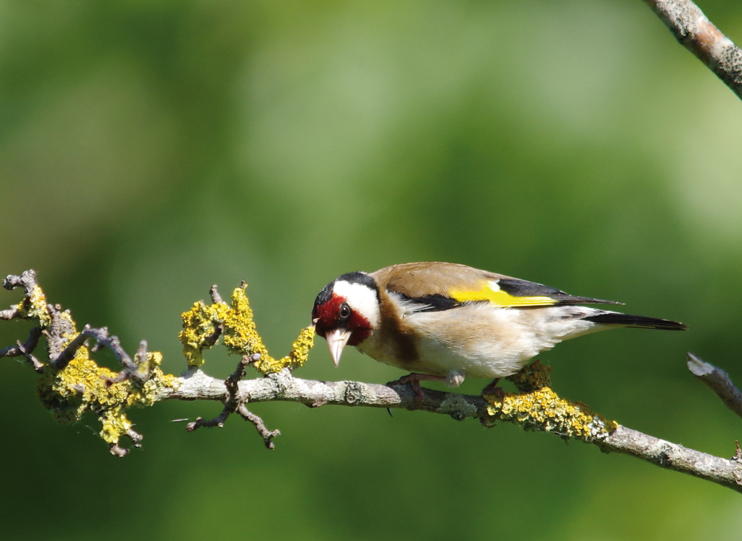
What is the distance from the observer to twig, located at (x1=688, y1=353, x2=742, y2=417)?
8.48 feet

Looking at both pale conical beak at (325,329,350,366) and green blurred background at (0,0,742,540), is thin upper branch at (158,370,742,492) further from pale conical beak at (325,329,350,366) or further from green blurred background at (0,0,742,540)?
green blurred background at (0,0,742,540)

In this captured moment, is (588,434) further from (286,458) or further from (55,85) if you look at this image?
(55,85)

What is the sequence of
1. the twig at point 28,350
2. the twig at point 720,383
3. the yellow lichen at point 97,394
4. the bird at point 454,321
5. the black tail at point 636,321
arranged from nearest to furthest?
1. the twig at point 28,350
2. the yellow lichen at point 97,394
3. the twig at point 720,383
4. the black tail at point 636,321
5. the bird at point 454,321

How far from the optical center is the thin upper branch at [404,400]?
2.32m

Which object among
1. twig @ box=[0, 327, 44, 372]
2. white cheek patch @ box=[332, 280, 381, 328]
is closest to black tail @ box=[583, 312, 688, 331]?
white cheek patch @ box=[332, 280, 381, 328]

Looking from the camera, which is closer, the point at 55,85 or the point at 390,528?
the point at 390,528

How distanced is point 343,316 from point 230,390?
1463 millimetres

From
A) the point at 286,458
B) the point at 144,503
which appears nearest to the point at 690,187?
the point at 286,458

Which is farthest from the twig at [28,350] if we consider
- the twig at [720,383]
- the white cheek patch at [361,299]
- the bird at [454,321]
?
the twig at [720,383]

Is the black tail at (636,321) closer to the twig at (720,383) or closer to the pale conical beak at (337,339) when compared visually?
the twig at (720,383)

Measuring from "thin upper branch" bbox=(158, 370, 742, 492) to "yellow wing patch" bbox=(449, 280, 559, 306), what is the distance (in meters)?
0.73

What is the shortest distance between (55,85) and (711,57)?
500 cm

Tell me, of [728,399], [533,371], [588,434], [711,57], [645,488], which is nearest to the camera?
[711,57]

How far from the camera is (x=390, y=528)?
4688 millimetres
